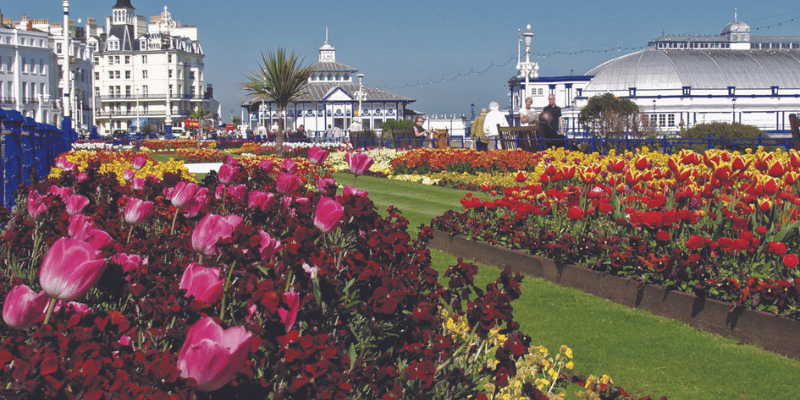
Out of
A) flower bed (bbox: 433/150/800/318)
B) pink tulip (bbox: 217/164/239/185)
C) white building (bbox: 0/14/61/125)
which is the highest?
white building (bbox: 0/14/61/125)

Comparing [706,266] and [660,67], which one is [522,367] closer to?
[706,266]

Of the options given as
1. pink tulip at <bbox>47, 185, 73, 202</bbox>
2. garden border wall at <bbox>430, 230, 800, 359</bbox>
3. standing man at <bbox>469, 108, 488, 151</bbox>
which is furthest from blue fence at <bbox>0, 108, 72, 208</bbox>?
standing man at <bbox>469, 108, 488, 151</bbox>

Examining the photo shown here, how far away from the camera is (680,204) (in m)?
5.82

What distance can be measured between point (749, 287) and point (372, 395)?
302 centimetres

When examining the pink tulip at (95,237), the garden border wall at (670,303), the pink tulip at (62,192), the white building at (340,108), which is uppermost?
the white building at (340,108)

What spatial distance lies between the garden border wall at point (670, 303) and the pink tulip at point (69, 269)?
155 inches

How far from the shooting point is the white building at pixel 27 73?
93000 mm

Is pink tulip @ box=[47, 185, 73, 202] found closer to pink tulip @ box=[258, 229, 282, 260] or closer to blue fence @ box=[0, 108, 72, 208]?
blue fence @ box=[0, 108, 72, 208]

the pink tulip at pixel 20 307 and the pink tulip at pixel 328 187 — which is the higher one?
the pink tulip at pixel 328 187

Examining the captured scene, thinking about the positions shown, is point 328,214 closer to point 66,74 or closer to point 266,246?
point 266,246

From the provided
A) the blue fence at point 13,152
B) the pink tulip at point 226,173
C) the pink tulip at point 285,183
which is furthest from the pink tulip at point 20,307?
the blue fence at point 13,152

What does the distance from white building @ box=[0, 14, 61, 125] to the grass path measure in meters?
95.2

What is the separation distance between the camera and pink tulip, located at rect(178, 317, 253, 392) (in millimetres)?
1655

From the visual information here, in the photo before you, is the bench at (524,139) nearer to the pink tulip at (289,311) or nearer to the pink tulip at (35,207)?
the pink tulip at (35,207)
